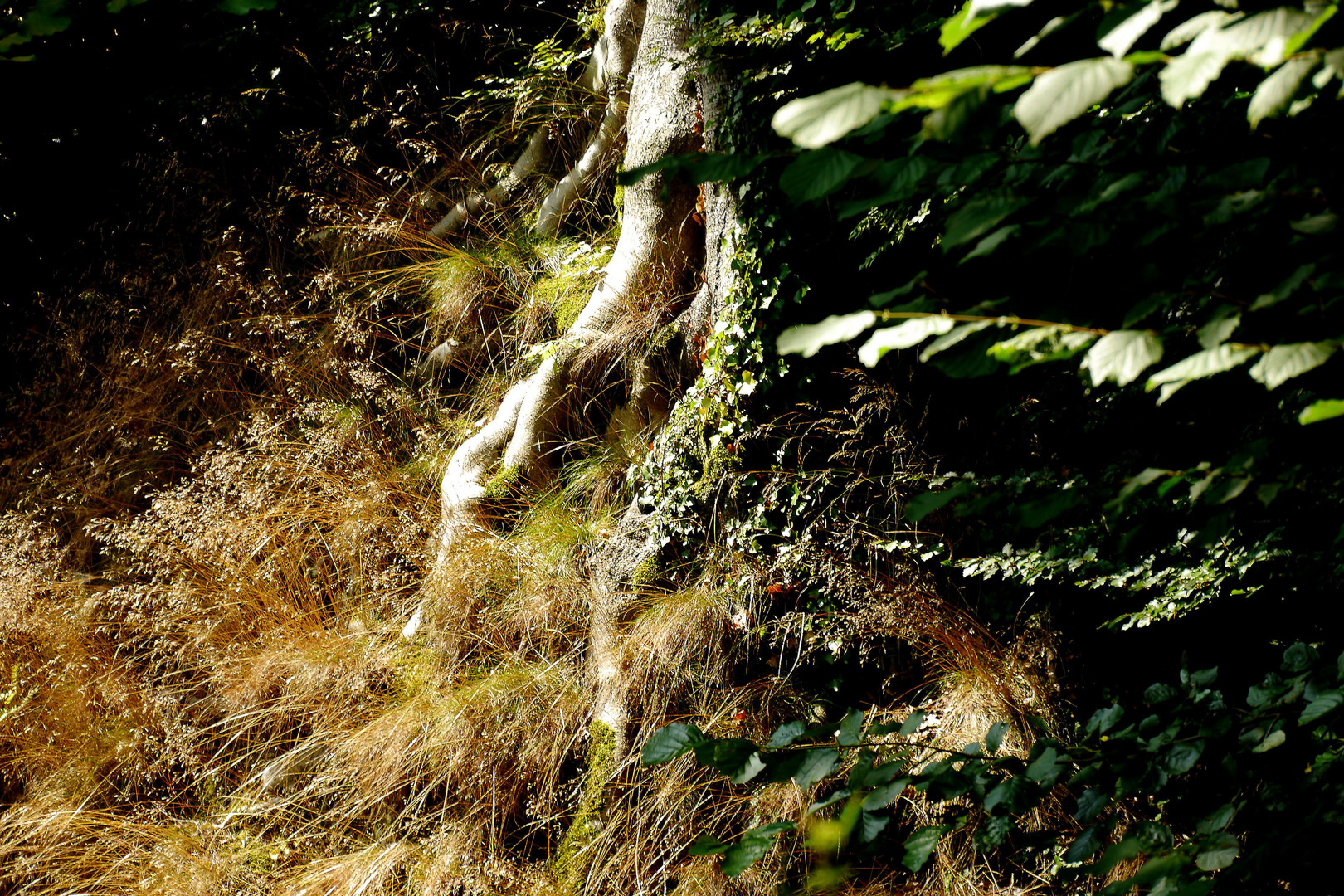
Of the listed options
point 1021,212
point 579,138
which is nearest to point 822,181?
point 1021,212

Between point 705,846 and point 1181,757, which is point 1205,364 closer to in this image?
point 1181,757

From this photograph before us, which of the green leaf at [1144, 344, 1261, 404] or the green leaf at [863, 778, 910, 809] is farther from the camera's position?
the green leaf at [863, 778, 910, 809]

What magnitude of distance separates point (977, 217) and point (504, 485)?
3098mm

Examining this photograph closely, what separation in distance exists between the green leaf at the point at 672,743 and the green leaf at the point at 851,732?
16cm

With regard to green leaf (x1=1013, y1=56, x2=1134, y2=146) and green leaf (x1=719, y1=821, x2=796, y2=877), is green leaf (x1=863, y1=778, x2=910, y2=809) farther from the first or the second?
green leaf (x1=1013, y1=56, x2=1134, y2=146)

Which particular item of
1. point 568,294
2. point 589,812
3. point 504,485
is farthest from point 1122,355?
point 568,294

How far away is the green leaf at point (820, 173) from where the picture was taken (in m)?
0.68

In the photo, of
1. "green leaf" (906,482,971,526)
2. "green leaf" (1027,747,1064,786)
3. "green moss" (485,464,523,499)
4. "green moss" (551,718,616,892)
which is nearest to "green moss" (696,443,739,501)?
"green moss" (551,718,616,892)

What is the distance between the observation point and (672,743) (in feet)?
3.17

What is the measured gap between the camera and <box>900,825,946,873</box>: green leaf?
949 millimetres

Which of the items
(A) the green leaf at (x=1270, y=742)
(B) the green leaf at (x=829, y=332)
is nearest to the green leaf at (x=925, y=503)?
(B) the green leaf at (x=829, y=332)

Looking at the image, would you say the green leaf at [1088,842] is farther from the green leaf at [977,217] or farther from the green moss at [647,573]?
the green moss at [647,573]

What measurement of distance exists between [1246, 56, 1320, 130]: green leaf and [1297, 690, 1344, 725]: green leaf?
0.70 m

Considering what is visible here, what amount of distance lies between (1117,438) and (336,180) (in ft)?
13.4
